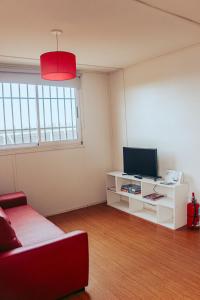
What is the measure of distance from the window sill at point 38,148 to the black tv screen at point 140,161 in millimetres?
928

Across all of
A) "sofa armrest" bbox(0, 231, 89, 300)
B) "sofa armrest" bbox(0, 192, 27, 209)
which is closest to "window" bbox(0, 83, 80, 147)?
"sofa armrest" bbox(0, 192, 27, 209)

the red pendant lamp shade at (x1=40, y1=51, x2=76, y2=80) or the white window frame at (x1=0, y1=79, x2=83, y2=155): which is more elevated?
the red pendant lamp shade at (x1=40, y1=51, x2=76, y2=80)

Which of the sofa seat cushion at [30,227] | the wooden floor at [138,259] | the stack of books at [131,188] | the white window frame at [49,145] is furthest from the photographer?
the stack of books at [131,188]

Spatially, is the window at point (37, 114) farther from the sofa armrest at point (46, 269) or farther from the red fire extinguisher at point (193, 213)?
the sofa armrest at point (46, 269)

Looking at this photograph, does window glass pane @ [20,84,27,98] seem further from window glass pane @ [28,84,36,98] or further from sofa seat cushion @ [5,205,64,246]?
sofa seat cushion @ [5,205,64,246]

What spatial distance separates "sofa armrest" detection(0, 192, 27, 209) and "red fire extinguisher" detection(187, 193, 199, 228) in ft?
8.00

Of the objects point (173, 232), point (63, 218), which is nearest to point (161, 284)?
point (173, 232)

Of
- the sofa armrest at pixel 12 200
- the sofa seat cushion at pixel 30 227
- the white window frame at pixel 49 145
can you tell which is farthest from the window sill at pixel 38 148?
the sofa seat cushion at pixel 30 227

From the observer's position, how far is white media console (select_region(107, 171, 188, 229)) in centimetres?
375

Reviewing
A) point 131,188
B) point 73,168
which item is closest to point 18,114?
point 73,168

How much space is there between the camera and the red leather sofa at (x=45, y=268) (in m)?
2.03

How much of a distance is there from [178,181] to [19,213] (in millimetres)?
2306

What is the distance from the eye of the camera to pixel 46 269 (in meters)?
2.17

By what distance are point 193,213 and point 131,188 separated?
4.00ft
